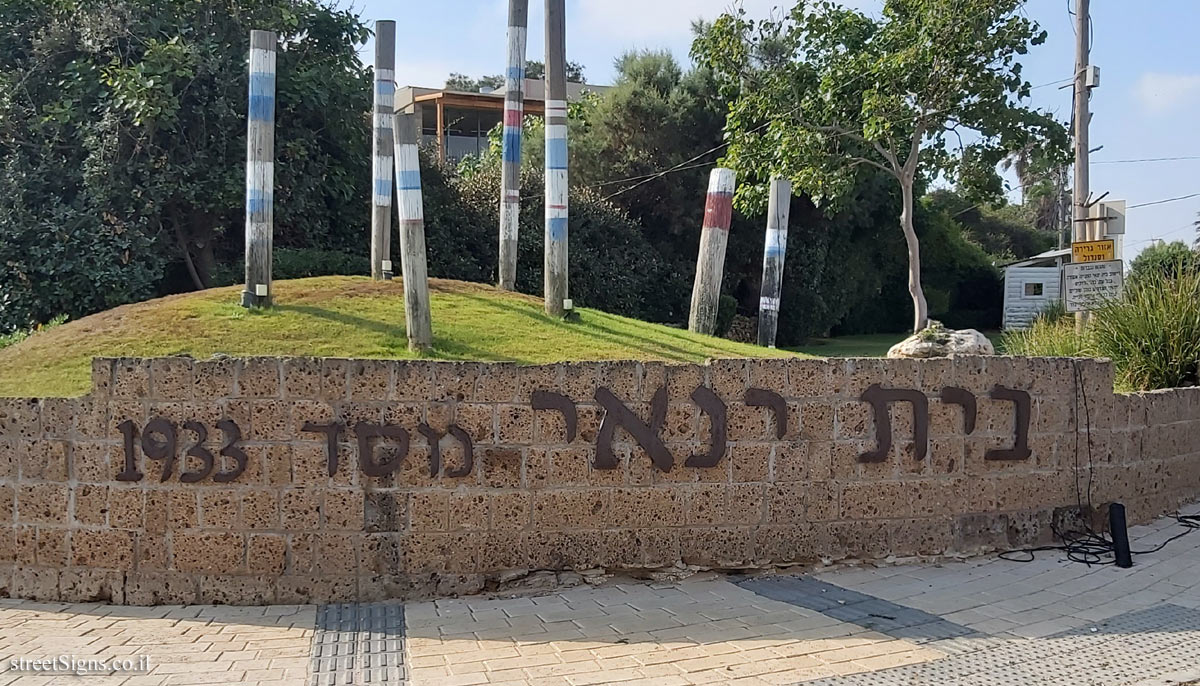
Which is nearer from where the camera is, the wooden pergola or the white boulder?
the white boulder

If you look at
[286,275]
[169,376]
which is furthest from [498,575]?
[286,275]

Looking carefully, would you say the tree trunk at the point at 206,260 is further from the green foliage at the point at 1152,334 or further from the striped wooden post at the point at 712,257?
the green foliage at the point at 1152,334

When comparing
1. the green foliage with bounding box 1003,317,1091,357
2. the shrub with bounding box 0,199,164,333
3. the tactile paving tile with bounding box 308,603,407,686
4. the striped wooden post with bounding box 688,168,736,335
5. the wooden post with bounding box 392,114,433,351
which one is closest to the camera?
the tactile paving tile with bounding box 308,603,407,686

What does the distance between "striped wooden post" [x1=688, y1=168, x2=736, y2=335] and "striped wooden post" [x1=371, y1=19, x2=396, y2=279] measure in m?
4.11

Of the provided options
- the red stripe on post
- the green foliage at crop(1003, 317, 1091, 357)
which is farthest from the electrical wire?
the red stripe on post

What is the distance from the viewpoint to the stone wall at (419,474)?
539cm

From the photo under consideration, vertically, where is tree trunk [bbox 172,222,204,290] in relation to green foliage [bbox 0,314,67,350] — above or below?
above

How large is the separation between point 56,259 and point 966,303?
27.6 meters

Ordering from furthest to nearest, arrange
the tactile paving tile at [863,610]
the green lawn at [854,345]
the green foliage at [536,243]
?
the green lawn at [854,345] → the green foliage at [536,243] → the tactile paving tile at [863,610]

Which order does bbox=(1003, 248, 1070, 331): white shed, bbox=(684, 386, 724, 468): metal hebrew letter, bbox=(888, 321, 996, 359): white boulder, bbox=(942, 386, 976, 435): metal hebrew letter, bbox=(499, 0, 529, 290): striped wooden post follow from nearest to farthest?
bbox=(684, 386, 724, 468): metal hebrew letter
bbox=(942, 386, 976, 435): metal hebrew letter
bbox=(888, 321, 996, 359): white boulder
bbox=(499, 0, 529, 290): striped wooden post
bbox=(1003, 248, 1070, 331): white shed

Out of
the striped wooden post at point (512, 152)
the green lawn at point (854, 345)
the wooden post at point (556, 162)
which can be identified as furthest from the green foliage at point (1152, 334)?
the green lawn at point (854, 345)

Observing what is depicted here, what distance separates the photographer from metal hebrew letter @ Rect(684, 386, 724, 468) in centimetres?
579

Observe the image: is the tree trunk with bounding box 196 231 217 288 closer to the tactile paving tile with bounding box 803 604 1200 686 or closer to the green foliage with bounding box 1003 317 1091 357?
the green foliage with bounding box 1003 317 1091 357

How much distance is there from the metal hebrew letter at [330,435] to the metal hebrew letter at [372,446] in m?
0.11
